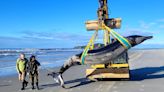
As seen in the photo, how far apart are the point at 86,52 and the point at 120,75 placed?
7.59ft

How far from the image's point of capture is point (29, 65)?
14.1 metres

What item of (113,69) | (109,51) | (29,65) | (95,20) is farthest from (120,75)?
(29,65)

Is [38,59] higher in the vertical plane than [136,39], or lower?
lower

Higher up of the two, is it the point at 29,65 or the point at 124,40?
the point at 124,40

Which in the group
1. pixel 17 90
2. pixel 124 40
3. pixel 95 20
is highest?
pixel 95 20

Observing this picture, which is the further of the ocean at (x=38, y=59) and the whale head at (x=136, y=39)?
the ocean at (x=38, y=59)

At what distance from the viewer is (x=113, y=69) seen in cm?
1570

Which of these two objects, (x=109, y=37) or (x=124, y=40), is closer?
(x=124, y=40)

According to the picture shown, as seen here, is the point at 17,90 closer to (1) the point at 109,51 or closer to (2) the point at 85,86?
(2) the point at 85,86

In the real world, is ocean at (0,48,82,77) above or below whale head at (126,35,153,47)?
below

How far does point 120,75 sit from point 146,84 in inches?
56.1

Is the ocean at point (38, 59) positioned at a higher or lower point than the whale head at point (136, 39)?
lower

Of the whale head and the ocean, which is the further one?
the ocean

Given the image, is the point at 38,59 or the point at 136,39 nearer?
the point at 136,39
